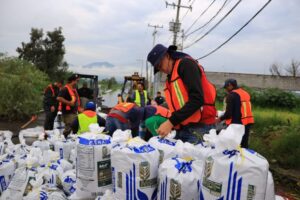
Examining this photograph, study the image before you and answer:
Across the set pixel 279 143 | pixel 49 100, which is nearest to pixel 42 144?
pixel 49 100

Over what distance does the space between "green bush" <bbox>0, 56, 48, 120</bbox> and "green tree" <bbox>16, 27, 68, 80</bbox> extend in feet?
49.4

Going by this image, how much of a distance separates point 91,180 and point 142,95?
7.56m

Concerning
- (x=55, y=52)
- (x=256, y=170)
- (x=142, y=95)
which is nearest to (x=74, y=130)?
(x=256, y=170)

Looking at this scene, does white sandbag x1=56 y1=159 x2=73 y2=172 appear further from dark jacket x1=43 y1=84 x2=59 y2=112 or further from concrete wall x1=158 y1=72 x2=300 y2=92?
concrete wall x1=158 y1=72 x2=300 y2=92

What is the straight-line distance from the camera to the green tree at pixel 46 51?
26516 mm

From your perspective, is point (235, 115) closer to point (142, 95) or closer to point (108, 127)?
point (108, 127)

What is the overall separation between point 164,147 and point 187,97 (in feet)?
1.40

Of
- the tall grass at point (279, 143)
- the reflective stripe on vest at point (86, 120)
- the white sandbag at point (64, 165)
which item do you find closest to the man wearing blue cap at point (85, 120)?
the reflective stripe on vest at point (86, 120)

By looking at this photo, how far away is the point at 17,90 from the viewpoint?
11.0m

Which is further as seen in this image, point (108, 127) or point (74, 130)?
point (74, 130)

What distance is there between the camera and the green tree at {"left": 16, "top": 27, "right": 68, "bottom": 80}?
87.0ft

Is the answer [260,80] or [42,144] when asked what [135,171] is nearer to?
[42,144]

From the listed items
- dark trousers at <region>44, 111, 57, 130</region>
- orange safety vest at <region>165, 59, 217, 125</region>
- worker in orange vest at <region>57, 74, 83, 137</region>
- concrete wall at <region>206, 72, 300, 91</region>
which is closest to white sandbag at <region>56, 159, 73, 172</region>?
orange safety vest at <region>165, 59, 217, 125</region>

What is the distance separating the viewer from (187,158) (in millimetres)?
2092
